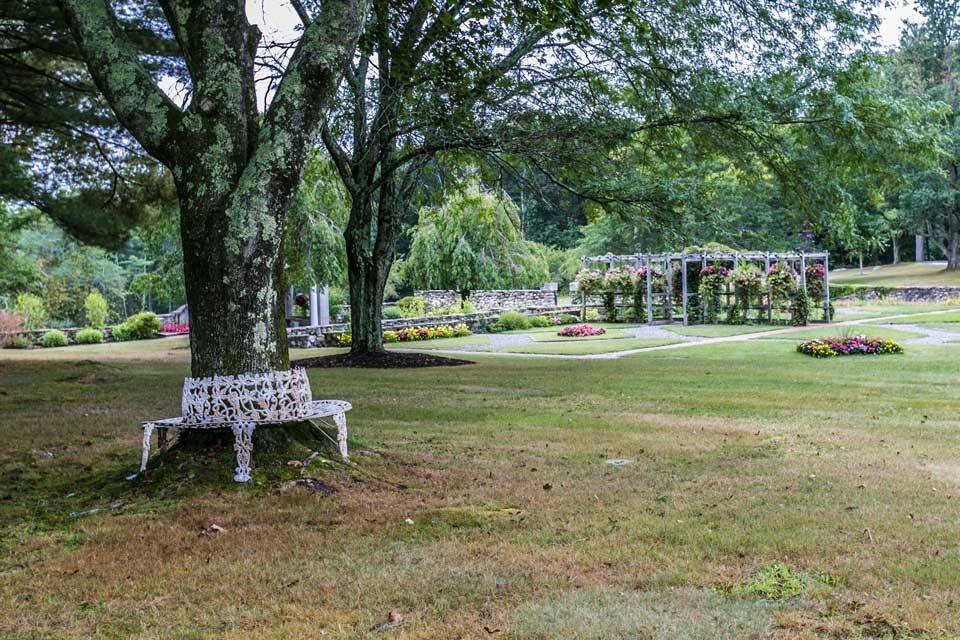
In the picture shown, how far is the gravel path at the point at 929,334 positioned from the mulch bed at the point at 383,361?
8.62 m

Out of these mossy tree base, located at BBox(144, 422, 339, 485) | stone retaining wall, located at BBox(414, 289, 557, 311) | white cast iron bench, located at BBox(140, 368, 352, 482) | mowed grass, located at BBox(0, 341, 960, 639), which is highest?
stone retaining wall, located at BBox(414, 289, 557, 311)

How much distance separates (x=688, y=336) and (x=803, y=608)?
671 inches

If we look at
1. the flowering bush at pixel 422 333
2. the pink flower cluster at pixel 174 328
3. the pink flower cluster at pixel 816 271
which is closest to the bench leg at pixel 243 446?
the flowering bush at pixel 422 333

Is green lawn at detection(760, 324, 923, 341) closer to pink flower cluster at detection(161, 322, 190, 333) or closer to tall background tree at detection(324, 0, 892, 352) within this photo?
tall background tree at detection(324, 0, 892, 352)

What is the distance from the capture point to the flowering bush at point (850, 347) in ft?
46.6

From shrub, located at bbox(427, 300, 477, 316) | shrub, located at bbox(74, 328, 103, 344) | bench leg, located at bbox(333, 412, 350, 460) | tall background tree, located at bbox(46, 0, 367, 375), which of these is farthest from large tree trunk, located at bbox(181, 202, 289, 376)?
shrub, located at bbox(74, 328, 103, 344)

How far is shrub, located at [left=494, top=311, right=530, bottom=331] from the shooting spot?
25.4m

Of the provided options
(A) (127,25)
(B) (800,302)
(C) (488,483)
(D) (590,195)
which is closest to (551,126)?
(D) (590,195)

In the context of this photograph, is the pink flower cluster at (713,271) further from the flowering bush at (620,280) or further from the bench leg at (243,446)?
the bench leg at (243,446)

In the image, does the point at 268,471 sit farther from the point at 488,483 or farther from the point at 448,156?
the point at 448,156

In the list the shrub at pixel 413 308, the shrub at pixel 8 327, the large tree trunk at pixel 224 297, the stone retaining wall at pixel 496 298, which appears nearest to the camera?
the large tree trunk at pixel 224 297

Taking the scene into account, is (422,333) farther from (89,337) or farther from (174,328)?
(174,328)

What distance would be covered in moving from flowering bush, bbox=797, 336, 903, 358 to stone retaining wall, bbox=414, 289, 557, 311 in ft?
53.6

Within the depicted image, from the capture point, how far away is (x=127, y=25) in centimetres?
1079
